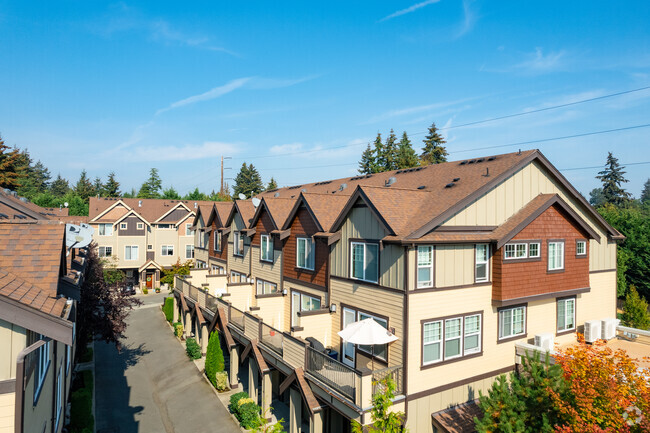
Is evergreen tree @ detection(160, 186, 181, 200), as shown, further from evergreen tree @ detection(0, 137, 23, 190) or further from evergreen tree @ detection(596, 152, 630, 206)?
evergreen tree @ detection(596, 152, 630, 206)

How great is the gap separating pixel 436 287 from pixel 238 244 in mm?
18836

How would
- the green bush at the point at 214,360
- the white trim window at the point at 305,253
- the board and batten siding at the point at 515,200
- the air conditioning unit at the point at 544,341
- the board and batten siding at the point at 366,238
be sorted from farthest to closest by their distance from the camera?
the green bush at the point at 214,360 → the white trim window at the point at 305,253 → the air conditioning unit at the point at 544,341 → the board and batten siding at the point at 515,200 → the board and batten siding at the point at 366,238

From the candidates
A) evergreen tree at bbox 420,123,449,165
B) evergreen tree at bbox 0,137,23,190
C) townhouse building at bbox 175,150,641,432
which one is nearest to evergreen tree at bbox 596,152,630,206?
evergreen tree at bbox 420,123,449,165

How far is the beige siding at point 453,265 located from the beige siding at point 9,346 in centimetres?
1201

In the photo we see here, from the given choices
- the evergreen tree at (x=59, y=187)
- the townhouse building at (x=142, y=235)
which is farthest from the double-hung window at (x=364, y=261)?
the evergreen tree at (x=59, y=187)

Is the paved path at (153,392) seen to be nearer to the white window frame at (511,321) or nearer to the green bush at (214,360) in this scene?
the green bush at (214,360)

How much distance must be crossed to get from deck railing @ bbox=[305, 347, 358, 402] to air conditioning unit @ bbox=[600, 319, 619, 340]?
13439 mm

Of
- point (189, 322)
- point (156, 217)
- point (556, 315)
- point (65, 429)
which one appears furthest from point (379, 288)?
point (156, 217)

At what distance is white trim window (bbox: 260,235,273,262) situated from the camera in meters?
24.7

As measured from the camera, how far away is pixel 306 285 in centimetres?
2042

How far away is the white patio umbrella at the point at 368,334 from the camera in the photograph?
13.5 m

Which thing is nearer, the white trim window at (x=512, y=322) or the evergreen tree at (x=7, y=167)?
the white trim window at (x=512, y=322)

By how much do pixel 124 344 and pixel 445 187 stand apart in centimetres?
2569


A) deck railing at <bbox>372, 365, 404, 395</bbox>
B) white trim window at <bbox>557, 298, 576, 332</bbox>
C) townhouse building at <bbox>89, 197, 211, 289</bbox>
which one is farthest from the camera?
townhouse building at <bbox>89, 197, 211, 289</bbox>
